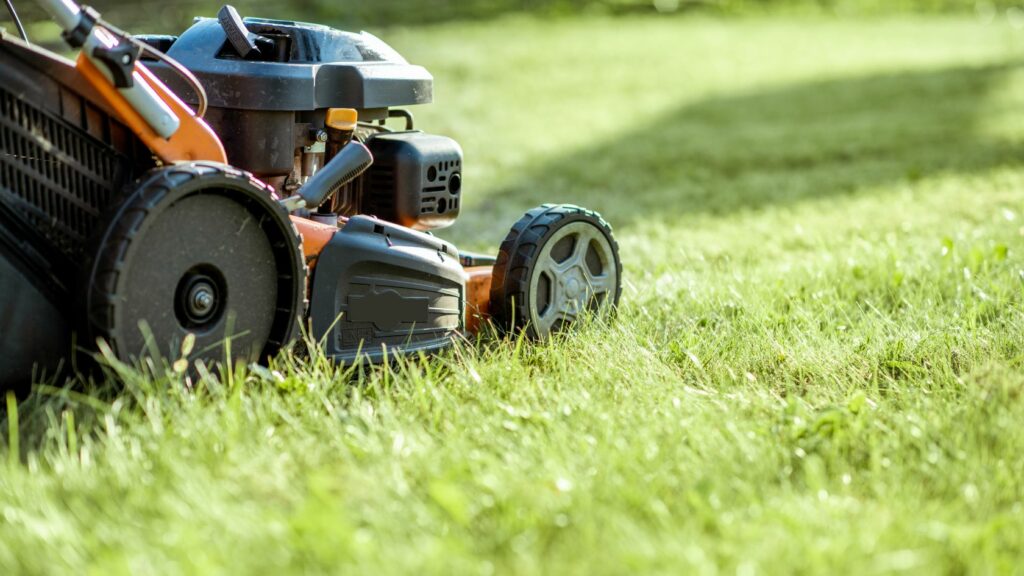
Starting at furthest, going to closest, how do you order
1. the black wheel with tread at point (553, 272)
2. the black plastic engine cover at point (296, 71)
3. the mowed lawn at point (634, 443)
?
the black wheel with tread at point (553, 272) → the black plastic engine cover at point (296, 71) → the mowed lawn at point (634, 443)

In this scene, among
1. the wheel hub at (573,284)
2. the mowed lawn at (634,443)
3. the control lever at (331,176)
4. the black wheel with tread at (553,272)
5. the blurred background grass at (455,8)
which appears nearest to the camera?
the mowed lawn at (634,443)

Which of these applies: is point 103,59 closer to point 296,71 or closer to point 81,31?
point 81,31

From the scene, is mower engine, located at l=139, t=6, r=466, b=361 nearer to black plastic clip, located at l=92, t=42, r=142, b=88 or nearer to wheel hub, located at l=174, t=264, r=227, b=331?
wheel hub, located at l=174, t=264, r=227, b=331

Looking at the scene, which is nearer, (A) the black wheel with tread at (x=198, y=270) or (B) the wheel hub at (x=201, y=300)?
(A) the black wheel with tread at (x=198, y=270)

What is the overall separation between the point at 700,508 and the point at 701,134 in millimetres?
7118

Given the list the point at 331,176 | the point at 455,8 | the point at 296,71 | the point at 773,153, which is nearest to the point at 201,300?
the point at 331,176

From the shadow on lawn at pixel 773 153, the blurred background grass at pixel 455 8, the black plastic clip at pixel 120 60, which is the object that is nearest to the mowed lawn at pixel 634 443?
the black plastic clip at pixel 120 60

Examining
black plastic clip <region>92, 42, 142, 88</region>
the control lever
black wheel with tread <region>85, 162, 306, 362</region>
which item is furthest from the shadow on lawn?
black plastic clip <region>92, 42, 142, 88</region>

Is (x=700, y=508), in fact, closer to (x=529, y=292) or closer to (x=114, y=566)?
(x=114, y=566)

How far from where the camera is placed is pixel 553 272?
3211 millimetres

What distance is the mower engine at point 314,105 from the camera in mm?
2877

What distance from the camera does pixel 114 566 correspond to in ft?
5.65

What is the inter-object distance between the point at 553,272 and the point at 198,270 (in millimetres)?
1067

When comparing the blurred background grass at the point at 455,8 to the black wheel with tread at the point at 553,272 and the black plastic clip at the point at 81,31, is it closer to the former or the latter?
the black wheel with tread at the point at 553,272
